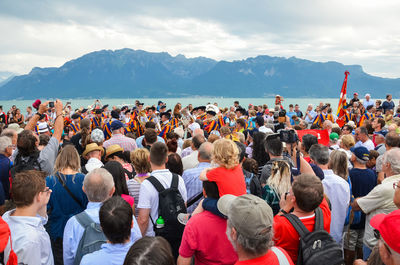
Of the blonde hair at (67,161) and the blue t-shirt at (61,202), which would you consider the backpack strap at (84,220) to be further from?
the blonde hair at (67,161)

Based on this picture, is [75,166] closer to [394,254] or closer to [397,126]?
[394,254]

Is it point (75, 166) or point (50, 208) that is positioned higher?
point (75, 166)

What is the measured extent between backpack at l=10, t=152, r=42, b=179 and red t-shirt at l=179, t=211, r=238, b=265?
243cm

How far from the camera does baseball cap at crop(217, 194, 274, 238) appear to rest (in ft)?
5.52

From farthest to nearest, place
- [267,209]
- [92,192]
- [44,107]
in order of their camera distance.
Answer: [44,107]
[92,192]
[267,209]

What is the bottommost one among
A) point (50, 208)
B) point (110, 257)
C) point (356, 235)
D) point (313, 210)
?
point (356, 235)

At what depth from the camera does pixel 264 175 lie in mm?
3566

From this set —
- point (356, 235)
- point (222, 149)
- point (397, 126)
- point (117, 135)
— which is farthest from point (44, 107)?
point (397, 126)

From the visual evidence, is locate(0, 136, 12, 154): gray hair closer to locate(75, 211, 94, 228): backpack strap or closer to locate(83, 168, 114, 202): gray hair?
locate(83, 168, 114, 202): gray hair

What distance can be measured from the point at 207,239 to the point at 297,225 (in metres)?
0.72

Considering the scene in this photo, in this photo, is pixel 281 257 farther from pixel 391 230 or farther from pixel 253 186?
pixel 253 186

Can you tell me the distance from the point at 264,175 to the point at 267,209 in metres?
1.84

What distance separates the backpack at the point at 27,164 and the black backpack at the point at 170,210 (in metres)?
1.67

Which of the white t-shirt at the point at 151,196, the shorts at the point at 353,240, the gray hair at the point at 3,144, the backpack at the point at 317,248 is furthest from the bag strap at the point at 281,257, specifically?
the gray hair at the point at 3,144
